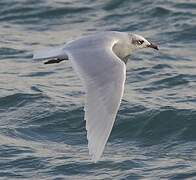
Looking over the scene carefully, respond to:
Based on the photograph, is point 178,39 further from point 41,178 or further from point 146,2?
point 41,178

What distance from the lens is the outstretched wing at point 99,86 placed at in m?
5.57

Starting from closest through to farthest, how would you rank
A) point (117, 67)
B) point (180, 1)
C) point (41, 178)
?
point (117, 67) → point (41, 178) → point (180, 1)

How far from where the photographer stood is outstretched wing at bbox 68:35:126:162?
5.57 m

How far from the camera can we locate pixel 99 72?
6.12 m

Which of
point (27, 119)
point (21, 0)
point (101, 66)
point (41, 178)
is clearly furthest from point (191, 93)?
point (21, 0)

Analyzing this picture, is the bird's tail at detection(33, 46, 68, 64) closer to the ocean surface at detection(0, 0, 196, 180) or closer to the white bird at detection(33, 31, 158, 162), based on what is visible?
the white bird at detection(33, 31, 158, 162)

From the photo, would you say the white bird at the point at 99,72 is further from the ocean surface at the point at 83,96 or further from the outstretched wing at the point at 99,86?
the ocean surface at the point at 83,96

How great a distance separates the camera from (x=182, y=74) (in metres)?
9.64

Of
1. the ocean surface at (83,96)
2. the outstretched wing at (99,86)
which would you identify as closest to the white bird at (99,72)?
the outstretched wing at (99,86)

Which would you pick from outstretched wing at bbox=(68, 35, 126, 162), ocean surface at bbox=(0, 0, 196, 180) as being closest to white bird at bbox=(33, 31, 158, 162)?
outstretched wing at bbox=(68, 35, 126, 162)

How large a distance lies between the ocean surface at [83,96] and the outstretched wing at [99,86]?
126cm

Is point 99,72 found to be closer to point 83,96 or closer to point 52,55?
point 52,55

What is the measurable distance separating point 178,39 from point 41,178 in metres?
4.10

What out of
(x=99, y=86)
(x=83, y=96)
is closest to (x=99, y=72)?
(x=99, y=86)
